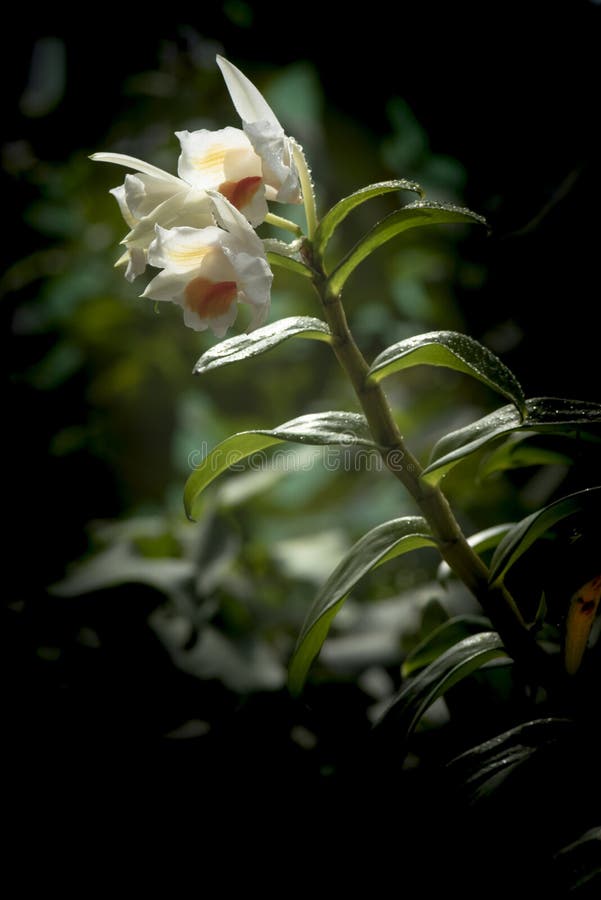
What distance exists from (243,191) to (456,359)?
0.59 ft

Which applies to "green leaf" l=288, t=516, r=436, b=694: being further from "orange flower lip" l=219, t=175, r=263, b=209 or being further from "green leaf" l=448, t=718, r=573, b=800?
"orange flower lip" l=219, t=175, r=263, b=209

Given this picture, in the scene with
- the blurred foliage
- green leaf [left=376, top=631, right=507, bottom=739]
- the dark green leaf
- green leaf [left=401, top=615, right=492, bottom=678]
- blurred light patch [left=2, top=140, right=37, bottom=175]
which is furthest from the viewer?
blurred light patch [left=2, top=140, right=37, bottom=175]

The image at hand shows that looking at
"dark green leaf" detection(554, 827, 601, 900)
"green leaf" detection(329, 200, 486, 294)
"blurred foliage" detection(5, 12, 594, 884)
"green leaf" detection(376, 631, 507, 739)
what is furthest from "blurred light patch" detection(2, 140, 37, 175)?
"dark green leaf" detection(554, 827, 601, 900)

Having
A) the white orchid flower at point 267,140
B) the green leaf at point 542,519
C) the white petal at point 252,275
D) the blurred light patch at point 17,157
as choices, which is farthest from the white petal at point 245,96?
the blurred light patch at point 17,157

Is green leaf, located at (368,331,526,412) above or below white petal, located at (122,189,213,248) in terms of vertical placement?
below

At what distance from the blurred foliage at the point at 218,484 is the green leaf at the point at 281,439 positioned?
0.20 meters

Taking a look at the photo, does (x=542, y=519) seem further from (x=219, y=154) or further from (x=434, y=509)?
(x=219, y=154)

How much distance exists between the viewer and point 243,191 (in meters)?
0.49

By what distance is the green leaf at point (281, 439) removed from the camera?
49 centimetres

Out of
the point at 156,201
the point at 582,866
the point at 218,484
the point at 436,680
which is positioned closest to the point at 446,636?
the point at 436,680

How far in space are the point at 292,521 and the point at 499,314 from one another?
75cm

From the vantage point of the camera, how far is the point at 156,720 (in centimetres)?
83

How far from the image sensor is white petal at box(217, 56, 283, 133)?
489 millimetres

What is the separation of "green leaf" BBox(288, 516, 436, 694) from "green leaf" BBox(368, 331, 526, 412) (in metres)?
0.12
